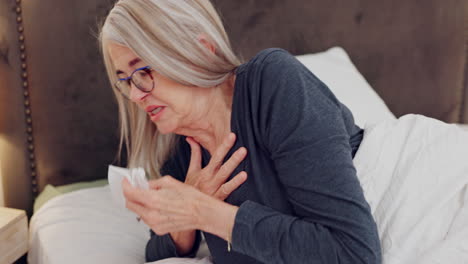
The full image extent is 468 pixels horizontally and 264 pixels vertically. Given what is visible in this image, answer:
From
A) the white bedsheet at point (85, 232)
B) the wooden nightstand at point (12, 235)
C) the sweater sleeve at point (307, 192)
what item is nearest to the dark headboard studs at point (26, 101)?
the white bedsheet at point (85, 232)

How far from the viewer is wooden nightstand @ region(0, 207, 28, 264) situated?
125 cm

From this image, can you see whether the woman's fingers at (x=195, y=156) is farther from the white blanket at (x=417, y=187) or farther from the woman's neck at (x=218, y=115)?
the white blanket at (x=417, y=187)

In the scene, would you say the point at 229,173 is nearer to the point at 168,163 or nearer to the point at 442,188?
the point at 168,163

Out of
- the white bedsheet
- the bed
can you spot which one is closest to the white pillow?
the bed

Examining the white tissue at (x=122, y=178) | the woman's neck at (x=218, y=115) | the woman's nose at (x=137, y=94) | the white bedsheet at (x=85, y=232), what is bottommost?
the white bedsheet at (x=85, y=232)

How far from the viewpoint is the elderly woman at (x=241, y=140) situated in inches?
33.1

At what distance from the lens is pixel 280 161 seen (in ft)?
2.92

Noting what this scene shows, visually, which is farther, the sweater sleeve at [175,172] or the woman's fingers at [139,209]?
the sweater sleeve at [175,172]

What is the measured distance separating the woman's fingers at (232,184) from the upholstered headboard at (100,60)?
835mm

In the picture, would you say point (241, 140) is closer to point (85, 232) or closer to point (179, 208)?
point (179, 208)

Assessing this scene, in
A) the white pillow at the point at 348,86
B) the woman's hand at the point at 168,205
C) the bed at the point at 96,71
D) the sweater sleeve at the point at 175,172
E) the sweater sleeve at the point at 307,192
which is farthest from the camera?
the white pillow at the point at 348,86

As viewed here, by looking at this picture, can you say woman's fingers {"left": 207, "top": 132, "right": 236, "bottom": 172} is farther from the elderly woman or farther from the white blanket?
the white blanket

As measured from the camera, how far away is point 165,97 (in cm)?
98

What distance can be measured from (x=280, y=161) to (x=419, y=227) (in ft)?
0.96
